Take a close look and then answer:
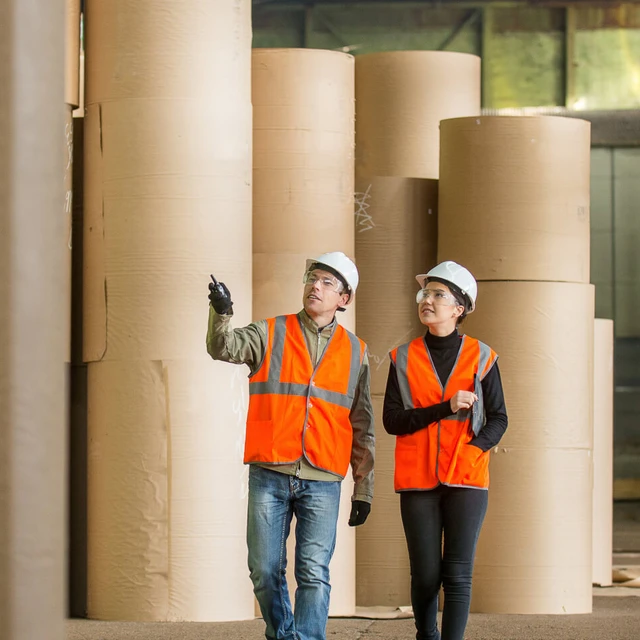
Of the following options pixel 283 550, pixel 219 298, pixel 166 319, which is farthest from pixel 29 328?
pixel 166 319

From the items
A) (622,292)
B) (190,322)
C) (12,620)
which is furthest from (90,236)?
(622,292)

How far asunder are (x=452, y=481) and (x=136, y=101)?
95.2 inches

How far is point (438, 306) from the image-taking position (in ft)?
15.3

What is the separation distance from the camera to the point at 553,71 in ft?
53.2

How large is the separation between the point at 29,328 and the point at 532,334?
178 inches

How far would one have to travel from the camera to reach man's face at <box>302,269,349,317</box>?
14.9 ft

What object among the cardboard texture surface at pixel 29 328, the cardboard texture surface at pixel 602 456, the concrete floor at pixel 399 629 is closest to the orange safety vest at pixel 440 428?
the concrete floor at pixel 399 629

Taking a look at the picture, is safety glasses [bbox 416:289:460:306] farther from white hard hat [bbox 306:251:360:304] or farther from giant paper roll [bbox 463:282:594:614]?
giant paper roll [bbox 463:282:594:614]

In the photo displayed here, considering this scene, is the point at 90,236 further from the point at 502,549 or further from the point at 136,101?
the point at 502,549

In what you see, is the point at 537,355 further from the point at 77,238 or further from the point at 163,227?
the point at 77,238

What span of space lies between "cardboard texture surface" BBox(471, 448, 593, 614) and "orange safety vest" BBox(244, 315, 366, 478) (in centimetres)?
178

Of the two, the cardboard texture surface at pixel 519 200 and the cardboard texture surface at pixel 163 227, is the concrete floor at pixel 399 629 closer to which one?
the cardboard texture surface at pixel 163 227

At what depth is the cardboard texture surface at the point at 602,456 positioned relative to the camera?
24.2 feet

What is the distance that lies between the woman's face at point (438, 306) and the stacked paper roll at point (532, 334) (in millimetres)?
1511
